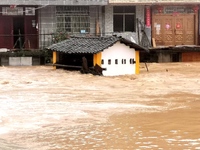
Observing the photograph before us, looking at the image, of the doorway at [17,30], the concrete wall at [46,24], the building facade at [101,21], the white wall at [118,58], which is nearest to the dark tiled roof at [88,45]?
the white wall at [118,58]

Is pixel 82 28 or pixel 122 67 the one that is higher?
pixel 82 28

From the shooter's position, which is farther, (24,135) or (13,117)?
(13,117)

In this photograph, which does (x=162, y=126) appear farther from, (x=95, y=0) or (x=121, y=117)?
(x=95, y=0)

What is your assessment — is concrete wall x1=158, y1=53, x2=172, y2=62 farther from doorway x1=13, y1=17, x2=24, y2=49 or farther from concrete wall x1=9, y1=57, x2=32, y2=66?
doorway x1=13, y1=17, x2=24, y2=49

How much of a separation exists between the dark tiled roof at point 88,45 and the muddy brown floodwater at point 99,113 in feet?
5.19

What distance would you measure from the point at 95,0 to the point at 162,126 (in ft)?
54.8

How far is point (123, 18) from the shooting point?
26172mm

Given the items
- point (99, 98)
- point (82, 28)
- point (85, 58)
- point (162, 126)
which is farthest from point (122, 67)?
Answer: point (162, 126)

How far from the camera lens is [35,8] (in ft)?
81.4

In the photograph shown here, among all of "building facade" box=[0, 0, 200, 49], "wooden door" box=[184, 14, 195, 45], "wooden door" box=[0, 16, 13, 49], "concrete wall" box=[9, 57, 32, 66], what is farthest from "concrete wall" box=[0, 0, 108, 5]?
"wooden door" box=[184, 14, 195, 45]

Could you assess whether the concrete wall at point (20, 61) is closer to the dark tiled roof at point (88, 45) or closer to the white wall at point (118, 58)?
the dark tiled roof at point (88, 45)

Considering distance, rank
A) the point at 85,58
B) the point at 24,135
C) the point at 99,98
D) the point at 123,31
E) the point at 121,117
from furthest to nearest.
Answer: the point at 123,31 < the point at 85,58 < the point at 99,98 < the point at 121,117 < the point at 24,135

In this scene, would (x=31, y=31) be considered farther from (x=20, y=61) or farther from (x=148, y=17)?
(x=148, y=17)

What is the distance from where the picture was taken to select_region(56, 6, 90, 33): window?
82.7 feet
